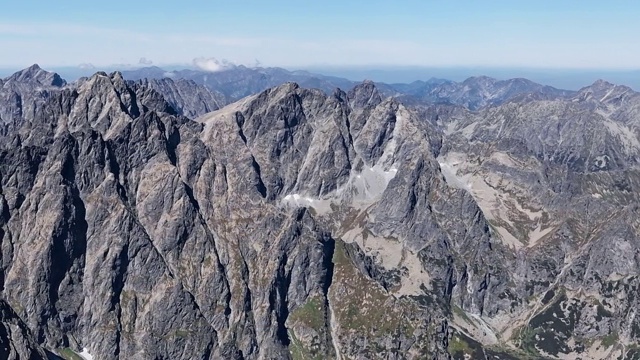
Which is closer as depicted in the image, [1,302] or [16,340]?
[16,340]

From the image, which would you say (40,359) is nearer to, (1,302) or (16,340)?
(16,340)

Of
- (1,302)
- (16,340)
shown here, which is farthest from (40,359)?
(1,302)
